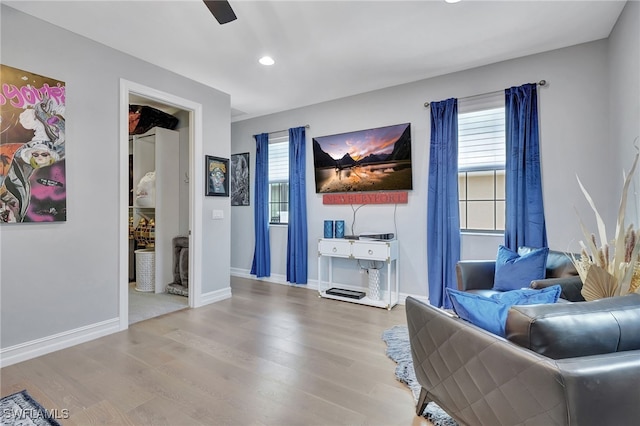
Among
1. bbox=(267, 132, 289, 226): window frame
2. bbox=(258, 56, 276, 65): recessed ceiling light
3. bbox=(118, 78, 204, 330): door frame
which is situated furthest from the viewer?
bbox=(267, 132, 289, 226): window frame

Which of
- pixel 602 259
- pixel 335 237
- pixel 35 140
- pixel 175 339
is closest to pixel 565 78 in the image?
pixel 602 259

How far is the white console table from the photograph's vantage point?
12.1ft

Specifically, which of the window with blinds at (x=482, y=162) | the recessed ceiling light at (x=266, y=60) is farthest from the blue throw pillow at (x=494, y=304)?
the recessed ceiling light at (x=266, y=60)

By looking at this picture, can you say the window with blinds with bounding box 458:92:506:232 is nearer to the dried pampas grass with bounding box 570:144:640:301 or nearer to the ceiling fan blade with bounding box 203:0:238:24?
the dried pampas grass with bounding box 570:144:640:301

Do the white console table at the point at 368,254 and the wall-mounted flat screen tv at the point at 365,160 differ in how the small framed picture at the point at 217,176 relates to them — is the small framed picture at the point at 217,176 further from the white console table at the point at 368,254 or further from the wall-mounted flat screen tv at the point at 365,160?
the white console table at the point at 368,254

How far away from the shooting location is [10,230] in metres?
2.39

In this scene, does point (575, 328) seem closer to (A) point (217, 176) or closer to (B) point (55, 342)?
(B) point (55, 342)

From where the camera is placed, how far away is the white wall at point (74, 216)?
2410mm

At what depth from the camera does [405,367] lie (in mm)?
2236

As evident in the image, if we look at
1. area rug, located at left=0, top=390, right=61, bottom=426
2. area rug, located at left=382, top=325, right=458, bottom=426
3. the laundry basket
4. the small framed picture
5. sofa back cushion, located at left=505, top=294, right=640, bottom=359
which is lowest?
area rug, located at left=0, top=390, right=61, bottom=426

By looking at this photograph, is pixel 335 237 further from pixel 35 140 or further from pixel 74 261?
pixel 35 140

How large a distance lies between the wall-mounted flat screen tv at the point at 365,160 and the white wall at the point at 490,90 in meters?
0.13

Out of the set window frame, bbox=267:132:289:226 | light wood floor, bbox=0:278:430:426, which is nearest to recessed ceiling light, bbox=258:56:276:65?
window frame, bbox=267:132:289:226

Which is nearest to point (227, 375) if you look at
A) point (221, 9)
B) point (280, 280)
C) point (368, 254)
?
point (368, 254)
